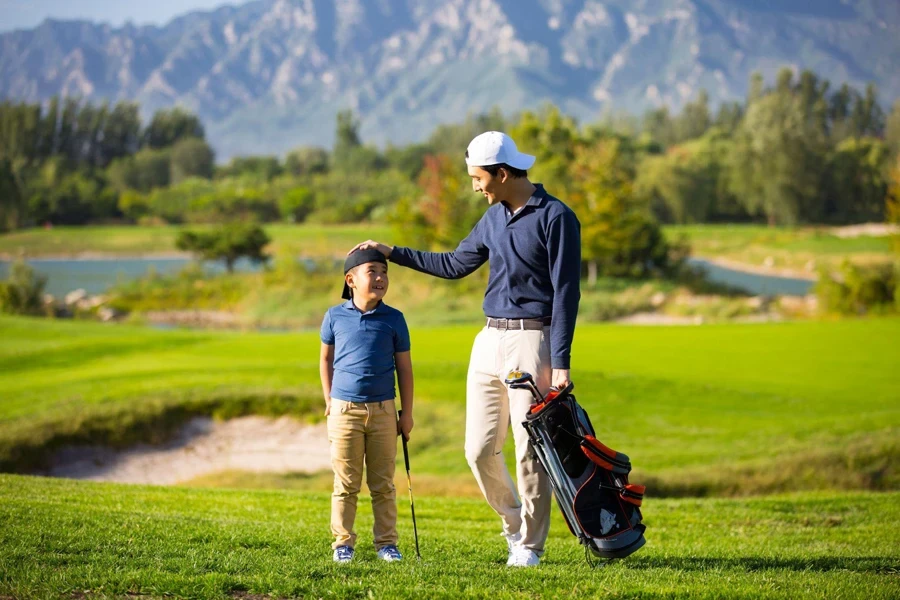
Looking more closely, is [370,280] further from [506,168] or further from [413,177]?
[413,177]

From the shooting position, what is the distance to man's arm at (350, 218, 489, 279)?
6422mm

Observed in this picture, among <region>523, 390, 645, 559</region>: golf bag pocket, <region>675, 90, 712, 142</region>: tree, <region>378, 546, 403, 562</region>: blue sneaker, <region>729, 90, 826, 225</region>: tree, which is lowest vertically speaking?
<region>378, 546, 403, 562</region>: blue sneaker

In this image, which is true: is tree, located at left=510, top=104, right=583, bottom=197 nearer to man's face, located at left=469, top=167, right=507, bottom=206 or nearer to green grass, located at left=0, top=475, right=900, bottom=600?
green grass, located at left=0, top=475, right=900, bottom=600

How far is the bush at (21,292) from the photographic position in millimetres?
34553

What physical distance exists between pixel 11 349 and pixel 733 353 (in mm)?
15874

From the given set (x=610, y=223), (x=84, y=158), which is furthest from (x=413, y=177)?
(x=610, y=223)

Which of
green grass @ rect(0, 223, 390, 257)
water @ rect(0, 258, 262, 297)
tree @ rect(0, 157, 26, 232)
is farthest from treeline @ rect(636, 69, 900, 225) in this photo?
tree @ rect(0, 157, 26, 232)

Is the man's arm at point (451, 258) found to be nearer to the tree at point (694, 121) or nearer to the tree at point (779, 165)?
the tree at point (779, 165)

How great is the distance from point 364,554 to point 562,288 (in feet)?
7.56

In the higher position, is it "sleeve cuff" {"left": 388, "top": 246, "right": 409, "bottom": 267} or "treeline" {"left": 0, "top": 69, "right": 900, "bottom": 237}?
"treeline" {"left": 0, "top": 69, "right": 900, "bottom": 237}

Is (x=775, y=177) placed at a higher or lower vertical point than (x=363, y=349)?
higher

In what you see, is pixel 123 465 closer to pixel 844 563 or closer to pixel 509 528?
pixel 509 528

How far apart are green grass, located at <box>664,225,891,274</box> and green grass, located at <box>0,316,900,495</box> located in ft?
165

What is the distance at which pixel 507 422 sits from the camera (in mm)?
6262
